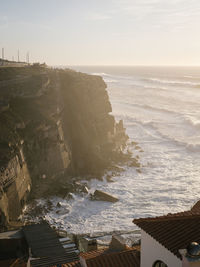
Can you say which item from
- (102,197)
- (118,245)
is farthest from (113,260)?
(102,197)

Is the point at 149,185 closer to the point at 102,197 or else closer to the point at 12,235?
the point at 102,197

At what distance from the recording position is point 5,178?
28.3m

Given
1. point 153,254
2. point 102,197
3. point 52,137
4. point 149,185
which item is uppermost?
point 153,254

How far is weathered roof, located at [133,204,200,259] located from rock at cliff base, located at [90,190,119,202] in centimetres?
2286

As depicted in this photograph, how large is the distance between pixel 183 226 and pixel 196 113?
262 feet

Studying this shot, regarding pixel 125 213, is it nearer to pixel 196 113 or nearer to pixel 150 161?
pixel 150 161

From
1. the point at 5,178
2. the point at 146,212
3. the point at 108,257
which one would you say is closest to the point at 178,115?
the point at 146,212

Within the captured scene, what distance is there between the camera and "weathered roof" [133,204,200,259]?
10.2 metres

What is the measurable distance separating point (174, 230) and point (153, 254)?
47.5 inches

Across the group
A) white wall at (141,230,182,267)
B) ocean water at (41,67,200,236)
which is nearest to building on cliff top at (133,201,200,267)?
white wall at (141,230,182,267)

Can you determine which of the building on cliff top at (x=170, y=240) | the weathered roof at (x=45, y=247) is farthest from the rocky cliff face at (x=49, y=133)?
the building on cliff top at (x=170, y=240)

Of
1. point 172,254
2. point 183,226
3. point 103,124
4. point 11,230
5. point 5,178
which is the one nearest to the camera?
point 172,254

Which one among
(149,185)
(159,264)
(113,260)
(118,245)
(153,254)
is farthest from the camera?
(149,185)

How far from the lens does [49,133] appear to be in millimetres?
38969
